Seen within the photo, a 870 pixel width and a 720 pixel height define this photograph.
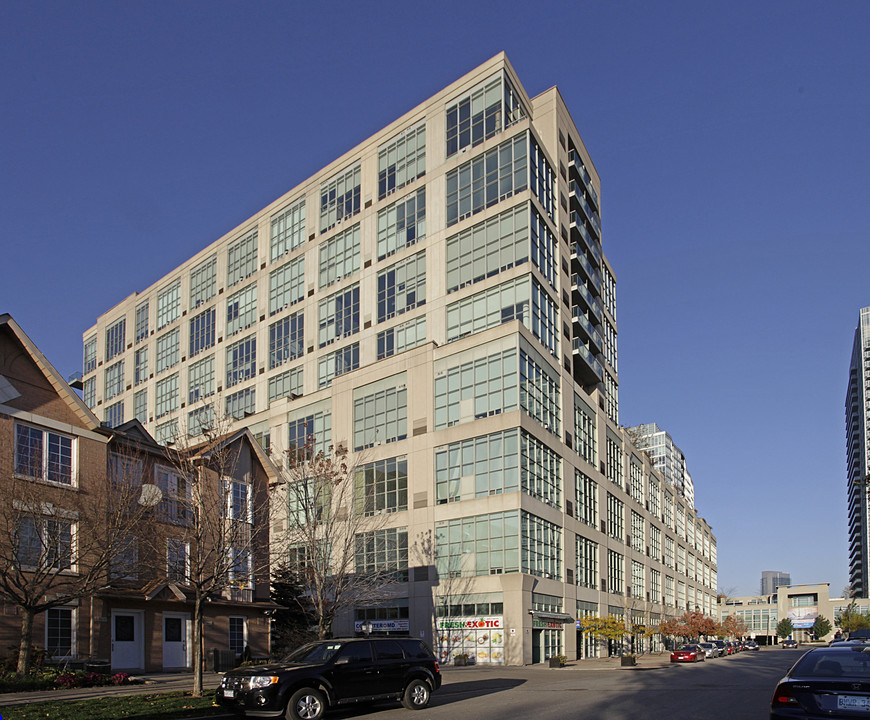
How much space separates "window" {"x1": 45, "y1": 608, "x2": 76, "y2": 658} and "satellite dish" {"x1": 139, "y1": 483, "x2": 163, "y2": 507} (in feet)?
14.3

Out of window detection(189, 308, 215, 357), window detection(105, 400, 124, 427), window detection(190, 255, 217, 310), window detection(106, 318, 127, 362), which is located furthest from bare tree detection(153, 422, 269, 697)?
window detection(106, 318, 127, 362)

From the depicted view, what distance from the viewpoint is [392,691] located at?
59.9 feet

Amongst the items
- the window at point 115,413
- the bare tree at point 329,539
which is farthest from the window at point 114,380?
the bare tree at point 329,539

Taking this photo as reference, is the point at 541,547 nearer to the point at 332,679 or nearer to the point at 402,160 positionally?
the point at 402,160

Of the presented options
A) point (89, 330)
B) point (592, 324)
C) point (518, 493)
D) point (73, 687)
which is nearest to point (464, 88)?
point (592, 324)

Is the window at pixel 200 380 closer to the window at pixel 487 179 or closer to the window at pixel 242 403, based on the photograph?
the window at pixel 242 403

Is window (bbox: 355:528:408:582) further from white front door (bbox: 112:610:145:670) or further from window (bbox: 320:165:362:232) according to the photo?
window (bbox: 320:165:362:232)

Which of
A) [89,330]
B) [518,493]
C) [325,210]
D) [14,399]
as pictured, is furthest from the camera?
[89,330]

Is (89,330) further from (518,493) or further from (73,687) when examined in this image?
(73,687)

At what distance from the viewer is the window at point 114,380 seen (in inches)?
3516

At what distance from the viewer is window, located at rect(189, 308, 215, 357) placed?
78625 mm

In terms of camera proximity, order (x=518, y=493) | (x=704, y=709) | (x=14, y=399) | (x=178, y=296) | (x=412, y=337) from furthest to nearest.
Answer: (x=178, y=296) → (x=412, y=337) → (x=518, y=493) → (x=14, y=399) → (x=704, y=709)

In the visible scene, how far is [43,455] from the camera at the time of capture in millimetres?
28328

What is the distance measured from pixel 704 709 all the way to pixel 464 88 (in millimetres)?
50163
